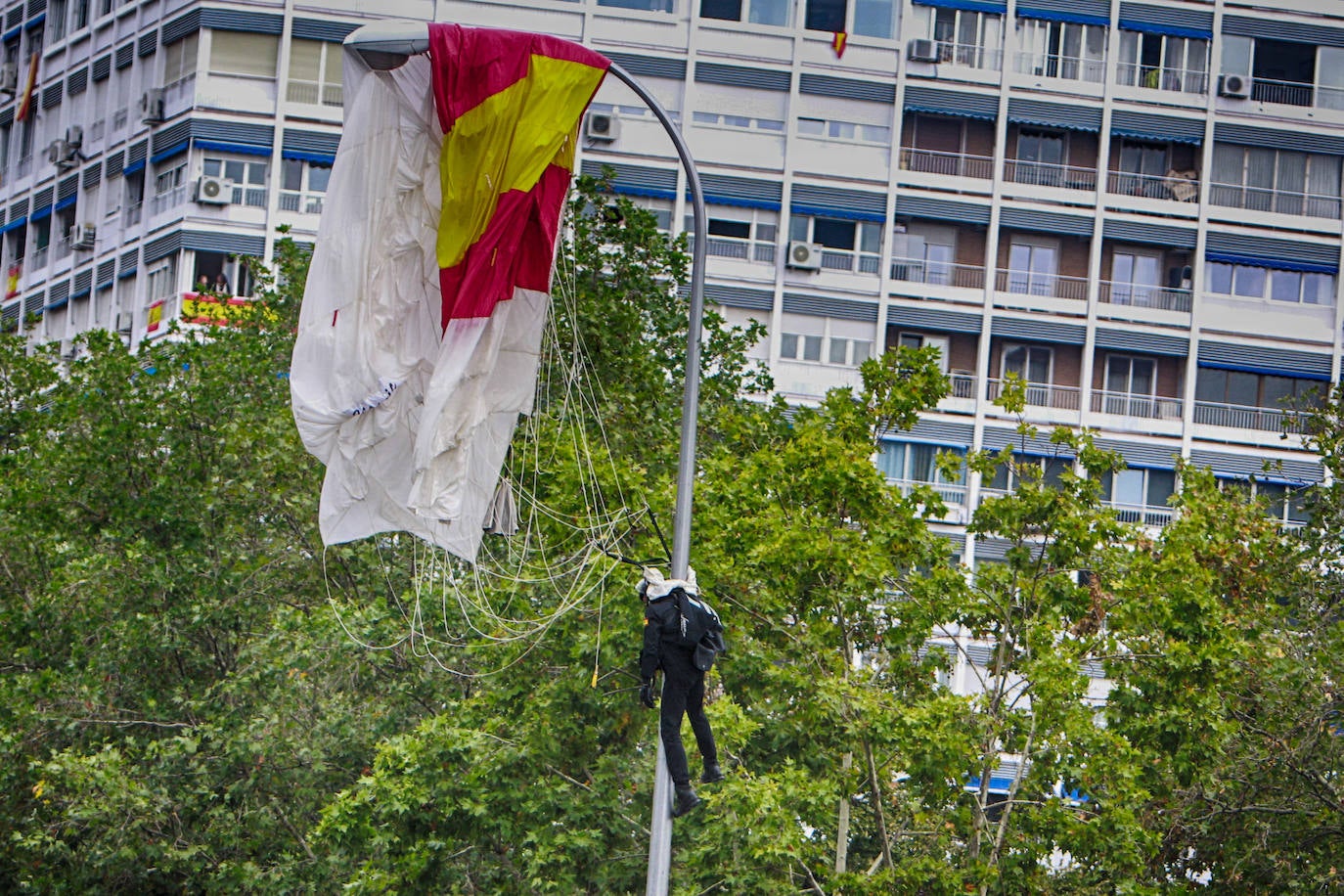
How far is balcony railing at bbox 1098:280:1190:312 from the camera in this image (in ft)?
200

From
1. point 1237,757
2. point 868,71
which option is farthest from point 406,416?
point 868,71

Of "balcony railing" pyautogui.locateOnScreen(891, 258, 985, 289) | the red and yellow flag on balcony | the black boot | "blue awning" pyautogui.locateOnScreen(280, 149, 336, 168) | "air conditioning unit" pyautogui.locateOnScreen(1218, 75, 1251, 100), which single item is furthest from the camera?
"air conditioning unit" pyautogui.locateOnScreen(1218, 75, 1251, 100)

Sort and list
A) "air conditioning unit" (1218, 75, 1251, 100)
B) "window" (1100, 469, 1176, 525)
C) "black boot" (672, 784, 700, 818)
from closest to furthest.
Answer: "black boot" (672, 784, 700, 818)
"window" (1100, 469, 1176, 525)
"air conditioning unit" (1218, 75, 1251, 100)

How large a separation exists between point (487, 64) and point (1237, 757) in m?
12.9

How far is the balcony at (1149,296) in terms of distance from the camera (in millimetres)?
61031

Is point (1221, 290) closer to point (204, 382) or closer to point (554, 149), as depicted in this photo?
point (204, 382)

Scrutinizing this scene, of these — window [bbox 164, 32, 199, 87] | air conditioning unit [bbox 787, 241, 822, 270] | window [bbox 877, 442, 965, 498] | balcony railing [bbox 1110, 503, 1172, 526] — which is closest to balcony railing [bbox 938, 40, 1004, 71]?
air conditioning unit [bbox 787, 241, 822, 270]

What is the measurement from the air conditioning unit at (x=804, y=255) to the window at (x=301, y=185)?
40.7 ft

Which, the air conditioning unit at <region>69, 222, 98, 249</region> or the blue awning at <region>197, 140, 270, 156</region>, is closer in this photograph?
the blue awning at <region>197, 140, 270, 156</region>

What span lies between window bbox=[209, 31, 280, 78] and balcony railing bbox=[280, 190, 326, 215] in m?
3.30

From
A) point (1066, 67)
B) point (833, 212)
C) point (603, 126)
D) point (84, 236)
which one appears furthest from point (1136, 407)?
point (84, 236)

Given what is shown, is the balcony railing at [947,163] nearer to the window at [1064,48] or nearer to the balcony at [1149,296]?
the window at [1064,48]

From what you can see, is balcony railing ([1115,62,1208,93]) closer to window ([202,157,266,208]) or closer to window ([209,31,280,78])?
window ([209,31,280,78])

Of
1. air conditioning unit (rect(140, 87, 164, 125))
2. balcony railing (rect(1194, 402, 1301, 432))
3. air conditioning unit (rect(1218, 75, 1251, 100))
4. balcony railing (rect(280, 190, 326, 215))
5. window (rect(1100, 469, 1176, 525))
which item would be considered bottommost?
window (rect(1100, 469, 1176, 525))
